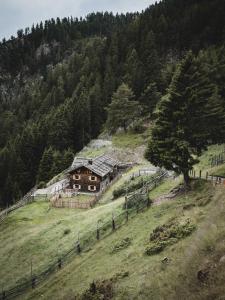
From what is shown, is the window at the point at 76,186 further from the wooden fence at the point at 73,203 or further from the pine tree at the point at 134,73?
the pine tree at the point at 134,73

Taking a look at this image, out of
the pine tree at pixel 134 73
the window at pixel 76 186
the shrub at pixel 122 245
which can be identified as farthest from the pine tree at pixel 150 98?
the shrub at pixel 122 245

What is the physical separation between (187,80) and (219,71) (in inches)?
1534

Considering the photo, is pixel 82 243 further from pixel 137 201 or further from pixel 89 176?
pixel 89 176

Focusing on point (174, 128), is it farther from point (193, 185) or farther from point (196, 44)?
point (196, 44)

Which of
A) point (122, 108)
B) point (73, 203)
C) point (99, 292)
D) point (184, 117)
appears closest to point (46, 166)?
point (122, 108)

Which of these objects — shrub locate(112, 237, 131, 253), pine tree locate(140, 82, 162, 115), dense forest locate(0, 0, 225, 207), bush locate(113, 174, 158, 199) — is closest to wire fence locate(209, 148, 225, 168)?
bush locate(113, 174, 158, 199)

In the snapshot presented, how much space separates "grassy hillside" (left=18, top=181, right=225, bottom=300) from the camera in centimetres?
1655

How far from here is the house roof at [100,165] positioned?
66562 mm

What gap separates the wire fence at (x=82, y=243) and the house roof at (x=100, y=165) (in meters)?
25.9

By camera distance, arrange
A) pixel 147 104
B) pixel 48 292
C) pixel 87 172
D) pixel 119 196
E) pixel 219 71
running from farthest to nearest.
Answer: pixel 147 104 → pixel 219 71 → pixel 87 172 → pixel 119 196 → pixel 48 292

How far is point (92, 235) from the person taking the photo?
3606 centimetres

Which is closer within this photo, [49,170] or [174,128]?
[174,128]

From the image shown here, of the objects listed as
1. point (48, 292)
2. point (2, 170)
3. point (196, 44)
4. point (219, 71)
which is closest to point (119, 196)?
point (48, 292)

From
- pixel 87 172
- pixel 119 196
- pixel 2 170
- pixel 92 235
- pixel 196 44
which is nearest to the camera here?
pixel 92 235
